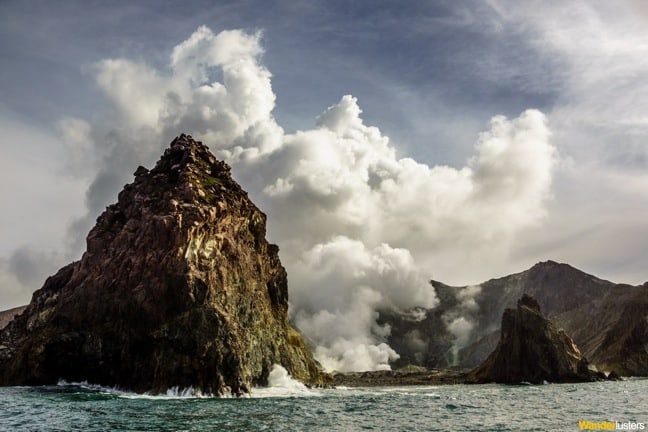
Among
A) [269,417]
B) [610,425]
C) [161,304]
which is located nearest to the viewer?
[610,425]

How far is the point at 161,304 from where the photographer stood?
138 metres

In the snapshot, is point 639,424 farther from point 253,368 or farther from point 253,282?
point 253,282

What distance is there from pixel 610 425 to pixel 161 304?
350ft

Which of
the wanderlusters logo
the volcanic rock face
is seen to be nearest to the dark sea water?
the wanderlusters logo

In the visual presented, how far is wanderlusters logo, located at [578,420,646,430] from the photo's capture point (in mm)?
60016

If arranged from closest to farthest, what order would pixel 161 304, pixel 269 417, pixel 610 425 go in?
pixel 610 425
pixel 269 417
pixel 161 304

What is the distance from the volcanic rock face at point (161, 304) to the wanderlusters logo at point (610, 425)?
85.6 metres

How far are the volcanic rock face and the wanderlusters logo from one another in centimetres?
8556

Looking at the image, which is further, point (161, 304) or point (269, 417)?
point (161, 304)

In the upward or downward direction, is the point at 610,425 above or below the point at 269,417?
below

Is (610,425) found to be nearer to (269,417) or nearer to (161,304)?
(269,417)

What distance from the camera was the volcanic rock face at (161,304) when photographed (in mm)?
131125

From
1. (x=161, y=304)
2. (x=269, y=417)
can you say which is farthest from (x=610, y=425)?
(x=161, y=304)

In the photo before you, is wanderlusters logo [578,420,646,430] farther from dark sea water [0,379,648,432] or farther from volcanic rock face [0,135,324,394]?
volcanic rock face [0,135,324,394]
